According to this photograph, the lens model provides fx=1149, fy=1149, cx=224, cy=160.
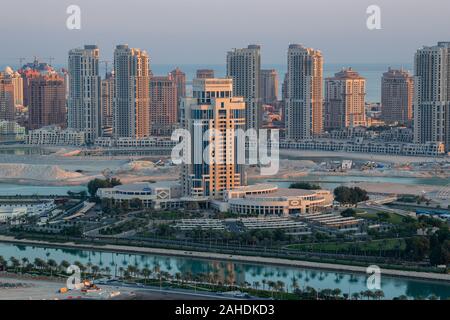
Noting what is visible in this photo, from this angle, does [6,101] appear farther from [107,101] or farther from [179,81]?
[179,81]

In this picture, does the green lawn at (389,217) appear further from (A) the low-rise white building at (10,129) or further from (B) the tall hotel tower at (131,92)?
(A) the low-rise white building at (10,129)

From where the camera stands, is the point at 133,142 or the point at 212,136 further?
the point at 133,142

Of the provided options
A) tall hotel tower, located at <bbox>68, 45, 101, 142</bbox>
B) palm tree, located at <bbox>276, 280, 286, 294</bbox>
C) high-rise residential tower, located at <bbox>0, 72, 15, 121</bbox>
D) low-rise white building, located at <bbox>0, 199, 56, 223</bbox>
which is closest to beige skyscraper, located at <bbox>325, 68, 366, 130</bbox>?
tall hotel tower, located at <bbox>68, 45, 101, 142</bbox>

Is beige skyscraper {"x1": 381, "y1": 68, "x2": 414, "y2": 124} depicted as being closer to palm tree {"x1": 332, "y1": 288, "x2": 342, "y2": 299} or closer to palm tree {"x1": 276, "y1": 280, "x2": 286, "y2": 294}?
palm tree {"x1": 276, "y1": 280, "x2": 286, "y2": 294}

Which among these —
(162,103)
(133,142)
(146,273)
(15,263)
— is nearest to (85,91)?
(133,142)

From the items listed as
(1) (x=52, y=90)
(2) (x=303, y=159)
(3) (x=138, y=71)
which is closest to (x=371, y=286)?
(2) (x=303, y=159)

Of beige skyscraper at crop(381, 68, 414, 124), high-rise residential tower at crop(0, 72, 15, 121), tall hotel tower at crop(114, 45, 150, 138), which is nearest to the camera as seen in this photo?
tall hotel tower at crop(114, 45, 150, 138)
